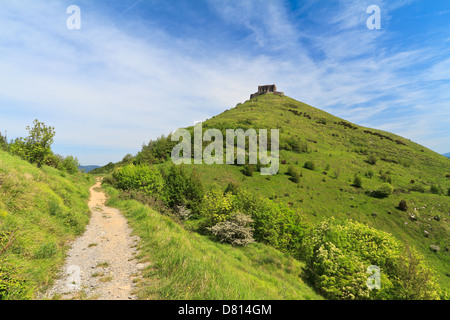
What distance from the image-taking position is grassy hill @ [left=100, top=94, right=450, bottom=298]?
4119 centimetres

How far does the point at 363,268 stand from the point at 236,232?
11028 millimetres

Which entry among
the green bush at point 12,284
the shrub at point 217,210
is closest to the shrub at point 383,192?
the shrub at point 217,210

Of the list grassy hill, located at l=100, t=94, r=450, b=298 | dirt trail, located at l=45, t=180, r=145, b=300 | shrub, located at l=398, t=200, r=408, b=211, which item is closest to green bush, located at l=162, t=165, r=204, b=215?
grassy hill, located at l=100, t=94, r=450, b=298

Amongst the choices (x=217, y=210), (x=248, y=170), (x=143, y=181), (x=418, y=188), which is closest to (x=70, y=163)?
(x=143, y=181)

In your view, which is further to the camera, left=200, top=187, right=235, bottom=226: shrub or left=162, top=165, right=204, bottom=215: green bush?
left=162, top=165, right=204, bottom=215: green bush

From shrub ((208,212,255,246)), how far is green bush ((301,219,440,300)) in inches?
249

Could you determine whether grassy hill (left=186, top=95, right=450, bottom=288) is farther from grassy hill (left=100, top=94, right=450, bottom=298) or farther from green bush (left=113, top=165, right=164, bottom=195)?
green bush (left=113, top=165, right=164, bottom=195)

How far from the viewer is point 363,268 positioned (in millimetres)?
14453

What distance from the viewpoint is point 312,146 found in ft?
277

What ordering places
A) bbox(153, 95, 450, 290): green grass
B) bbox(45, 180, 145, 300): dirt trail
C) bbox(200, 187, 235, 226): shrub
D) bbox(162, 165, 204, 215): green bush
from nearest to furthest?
bbox(45, 180, 145, 300): dirt trail
bbox(200, 187, 235, 226): shrub
bbox(162, 165, 204, 215): green bush
bbox(153, 95, 450, 290): green grass

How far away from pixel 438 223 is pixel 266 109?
337 feet

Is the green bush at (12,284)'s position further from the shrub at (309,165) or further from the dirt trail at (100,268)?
the shrub at (309,165)

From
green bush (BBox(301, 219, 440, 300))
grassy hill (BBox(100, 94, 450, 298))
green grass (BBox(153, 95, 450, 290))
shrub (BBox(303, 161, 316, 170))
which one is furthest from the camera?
shrub (BBox(303, 161, 316, 170))

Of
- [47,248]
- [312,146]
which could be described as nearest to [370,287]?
[47,248]
